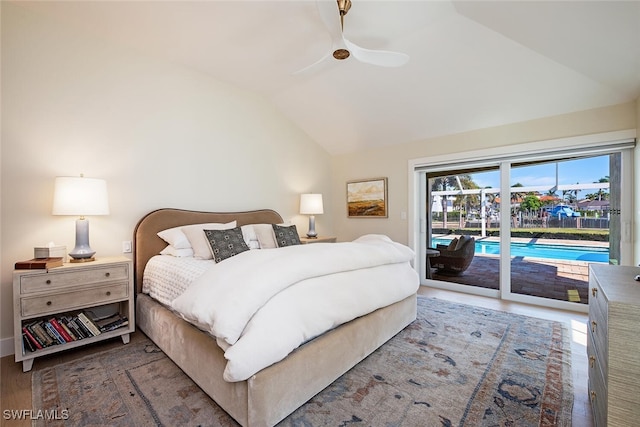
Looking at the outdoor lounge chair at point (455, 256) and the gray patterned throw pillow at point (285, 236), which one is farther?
the outdoor lounge chair at point (455, 256)

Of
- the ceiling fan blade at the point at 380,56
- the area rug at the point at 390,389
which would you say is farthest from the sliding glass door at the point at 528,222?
the ceiling fan blade at the point at 380,56

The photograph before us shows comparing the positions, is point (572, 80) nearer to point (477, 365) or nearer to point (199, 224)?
point (477, 365)

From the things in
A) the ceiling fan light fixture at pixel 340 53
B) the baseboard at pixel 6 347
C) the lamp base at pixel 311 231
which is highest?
the ceiling fan light fixture at pixel 340 53

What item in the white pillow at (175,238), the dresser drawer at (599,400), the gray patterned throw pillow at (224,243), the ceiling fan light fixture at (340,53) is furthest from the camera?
the white pillow at (175,238)

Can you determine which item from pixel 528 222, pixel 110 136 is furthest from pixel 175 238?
pixel 528 222

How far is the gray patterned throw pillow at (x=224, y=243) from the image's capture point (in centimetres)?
276

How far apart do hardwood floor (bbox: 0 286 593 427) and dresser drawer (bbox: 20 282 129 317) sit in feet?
1.41

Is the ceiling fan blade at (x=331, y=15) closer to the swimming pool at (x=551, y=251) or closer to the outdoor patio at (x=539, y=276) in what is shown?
the swimming pool at (x=551, y=251)

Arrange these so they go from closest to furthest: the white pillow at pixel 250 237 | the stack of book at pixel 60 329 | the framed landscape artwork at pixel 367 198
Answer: the stack of book at pixel 60 329 → the white pillow at pixel 250 237 → the framed landscape artwork at pixel 367 198

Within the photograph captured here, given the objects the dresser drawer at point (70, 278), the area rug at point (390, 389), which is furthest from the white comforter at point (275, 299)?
the dresser drawer at point (70, 278)

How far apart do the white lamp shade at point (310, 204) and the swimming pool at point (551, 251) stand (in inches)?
95.1

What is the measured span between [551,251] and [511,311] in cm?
98

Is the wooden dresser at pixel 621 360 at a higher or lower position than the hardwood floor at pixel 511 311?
higher

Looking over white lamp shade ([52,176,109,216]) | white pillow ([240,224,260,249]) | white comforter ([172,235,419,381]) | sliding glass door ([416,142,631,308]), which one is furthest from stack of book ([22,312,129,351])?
sliding glass door ([416,142,631,308])
